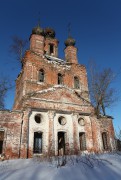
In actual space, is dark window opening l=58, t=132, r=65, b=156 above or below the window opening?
below

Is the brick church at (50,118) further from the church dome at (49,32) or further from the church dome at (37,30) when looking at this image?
the church dome at (49,32)

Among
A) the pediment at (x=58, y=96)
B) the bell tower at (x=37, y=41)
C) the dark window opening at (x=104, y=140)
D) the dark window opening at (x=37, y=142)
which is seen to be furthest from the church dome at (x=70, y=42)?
the dark window opening at (x=37, y=142)

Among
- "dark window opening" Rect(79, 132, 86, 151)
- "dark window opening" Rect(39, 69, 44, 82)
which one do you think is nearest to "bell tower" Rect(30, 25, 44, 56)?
"dark window opening" Rect(39, 69, 44, 82)

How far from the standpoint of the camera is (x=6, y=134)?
13141 millimetres

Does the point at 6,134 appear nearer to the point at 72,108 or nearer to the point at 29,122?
the point at 29,122

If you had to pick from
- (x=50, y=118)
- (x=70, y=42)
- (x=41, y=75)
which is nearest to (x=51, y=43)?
(x=70, y=42)

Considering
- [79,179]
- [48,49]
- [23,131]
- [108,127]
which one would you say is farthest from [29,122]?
[48,49]

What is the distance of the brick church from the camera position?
44.4 ft

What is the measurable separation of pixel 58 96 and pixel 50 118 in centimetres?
250

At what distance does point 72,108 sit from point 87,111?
5.92 feet

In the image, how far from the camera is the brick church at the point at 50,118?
533 inches

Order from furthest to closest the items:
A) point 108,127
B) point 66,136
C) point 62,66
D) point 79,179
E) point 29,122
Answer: point 62,66 → point 108,127 → point 66,136 → point 29,122 → point 79,179

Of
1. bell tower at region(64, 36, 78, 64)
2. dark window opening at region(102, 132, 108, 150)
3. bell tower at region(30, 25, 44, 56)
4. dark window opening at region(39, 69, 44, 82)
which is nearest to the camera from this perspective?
dark window opening at region(102, 132, 108, 150)

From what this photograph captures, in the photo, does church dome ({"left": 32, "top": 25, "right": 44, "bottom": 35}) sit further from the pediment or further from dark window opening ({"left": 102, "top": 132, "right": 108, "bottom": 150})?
dark window opening ({"left": 102, "top": 132, "right": 108, "bottom": 150})
